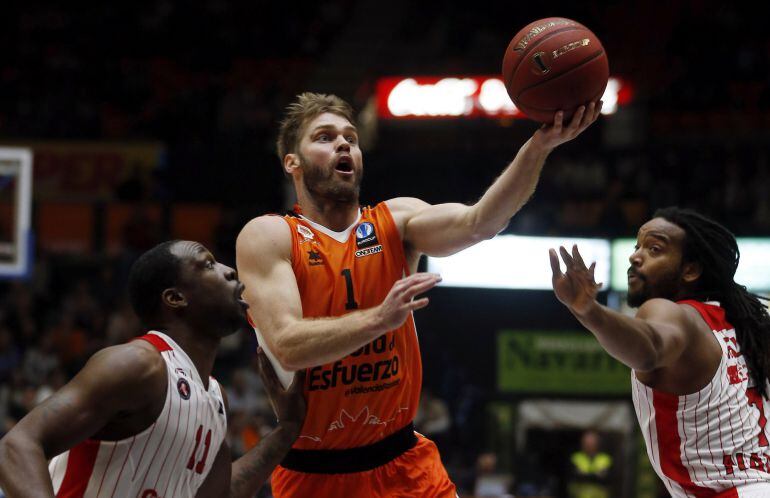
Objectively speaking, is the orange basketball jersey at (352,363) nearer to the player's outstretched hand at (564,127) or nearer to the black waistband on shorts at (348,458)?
the black waistband on shorts at (348,458)

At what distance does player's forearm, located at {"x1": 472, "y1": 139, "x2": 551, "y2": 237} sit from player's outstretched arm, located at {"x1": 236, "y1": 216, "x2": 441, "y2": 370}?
0.75m

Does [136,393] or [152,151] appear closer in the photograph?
[136,393]

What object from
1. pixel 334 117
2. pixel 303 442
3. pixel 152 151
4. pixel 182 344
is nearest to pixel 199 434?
pixel 182 344

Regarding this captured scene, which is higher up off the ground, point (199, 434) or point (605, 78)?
point (605, 78)

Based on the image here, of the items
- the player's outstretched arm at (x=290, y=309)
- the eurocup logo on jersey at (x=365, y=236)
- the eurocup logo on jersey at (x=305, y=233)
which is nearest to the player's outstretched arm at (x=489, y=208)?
the eurocup logo on jersey at (x=365, y=236)

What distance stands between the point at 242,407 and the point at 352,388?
324 inches

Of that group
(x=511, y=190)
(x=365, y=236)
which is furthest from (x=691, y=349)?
(x=365, y=236)

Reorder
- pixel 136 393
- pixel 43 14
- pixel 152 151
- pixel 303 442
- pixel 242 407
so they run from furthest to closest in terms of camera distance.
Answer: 1. pixel 43 14
2. pixel 152 151
3. pixel 242 407
4. pixel 303 442
5. pixel 136 393

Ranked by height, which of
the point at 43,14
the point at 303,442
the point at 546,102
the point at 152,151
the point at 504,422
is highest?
the point at 43,14

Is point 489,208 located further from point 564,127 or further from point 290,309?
point 290,309

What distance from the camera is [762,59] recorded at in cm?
1739

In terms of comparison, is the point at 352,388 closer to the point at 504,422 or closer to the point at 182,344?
the point at 182,344

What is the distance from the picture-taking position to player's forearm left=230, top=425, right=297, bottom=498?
4.61 meters

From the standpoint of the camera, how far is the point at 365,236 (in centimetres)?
496
